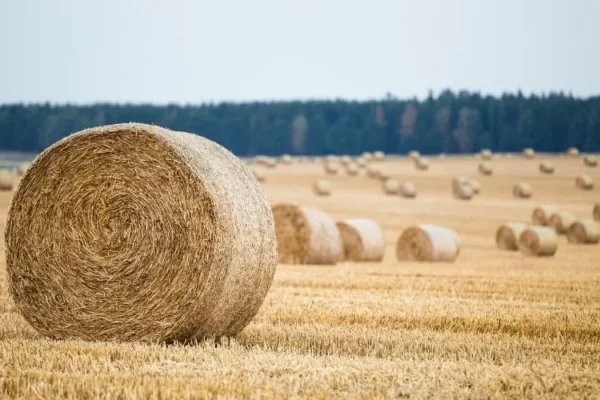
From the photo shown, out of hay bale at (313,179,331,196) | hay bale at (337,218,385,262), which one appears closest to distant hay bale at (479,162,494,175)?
hay bale at (313,179,331,196)

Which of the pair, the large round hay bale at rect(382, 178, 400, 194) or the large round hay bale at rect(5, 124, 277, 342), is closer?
the large round hay bale at rect(5, 124, 277, 342)

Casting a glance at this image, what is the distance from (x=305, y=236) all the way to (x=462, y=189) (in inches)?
903

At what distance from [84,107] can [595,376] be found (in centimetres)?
8017

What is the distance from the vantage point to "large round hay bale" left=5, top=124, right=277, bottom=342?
29.3ft

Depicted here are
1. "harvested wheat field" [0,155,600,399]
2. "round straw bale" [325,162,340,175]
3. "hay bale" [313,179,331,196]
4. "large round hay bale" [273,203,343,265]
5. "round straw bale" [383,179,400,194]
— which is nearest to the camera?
"harvested wheat field" [0,155,600,399]

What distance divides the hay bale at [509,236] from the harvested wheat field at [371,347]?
5.55 meters

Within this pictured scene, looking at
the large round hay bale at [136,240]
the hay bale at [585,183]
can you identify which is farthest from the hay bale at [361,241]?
the hay bale at [585,183]

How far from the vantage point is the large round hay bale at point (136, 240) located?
29.3 ft

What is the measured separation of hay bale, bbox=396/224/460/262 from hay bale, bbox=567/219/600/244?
6.07 metres

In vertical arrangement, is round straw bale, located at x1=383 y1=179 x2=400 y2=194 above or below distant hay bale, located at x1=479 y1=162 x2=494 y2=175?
below

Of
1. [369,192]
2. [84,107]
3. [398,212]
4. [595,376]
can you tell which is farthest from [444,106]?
[595,376]

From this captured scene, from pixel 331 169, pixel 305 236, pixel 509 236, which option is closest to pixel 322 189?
pixel 331 169

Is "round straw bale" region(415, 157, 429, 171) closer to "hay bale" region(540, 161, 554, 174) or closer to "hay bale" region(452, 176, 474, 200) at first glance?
"hay bale" region(540, 161, 554, 174)

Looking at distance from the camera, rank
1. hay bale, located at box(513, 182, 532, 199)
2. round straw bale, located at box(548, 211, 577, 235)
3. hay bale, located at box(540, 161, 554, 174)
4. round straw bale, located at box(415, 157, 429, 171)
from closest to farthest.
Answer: round straw bale, located at box(548, 211, 577, 235) → hay bale, located at box(513, 182, 532, 199) → hay bale, located at box(540, 161, 554, 174) → round straw bale, located at box(415, 157, 429, 171)
